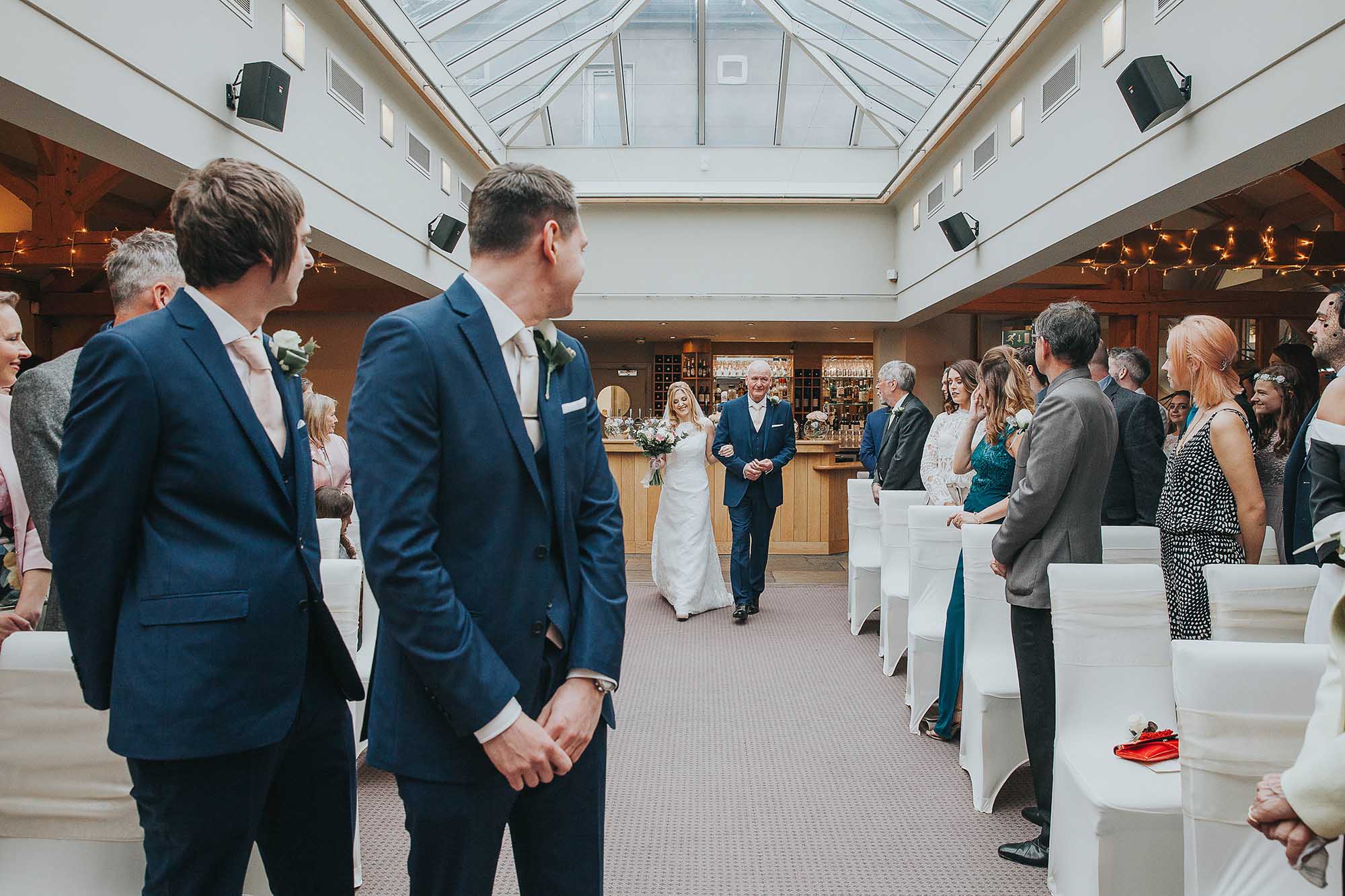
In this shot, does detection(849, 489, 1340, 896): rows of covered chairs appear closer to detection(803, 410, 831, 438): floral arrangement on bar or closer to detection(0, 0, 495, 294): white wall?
detection(0, 0, 495, 294): white wall

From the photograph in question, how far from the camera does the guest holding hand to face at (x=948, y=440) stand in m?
5.19

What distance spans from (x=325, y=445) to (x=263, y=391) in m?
3.37

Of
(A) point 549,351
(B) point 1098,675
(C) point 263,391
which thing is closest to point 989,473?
(B) point 1098,675

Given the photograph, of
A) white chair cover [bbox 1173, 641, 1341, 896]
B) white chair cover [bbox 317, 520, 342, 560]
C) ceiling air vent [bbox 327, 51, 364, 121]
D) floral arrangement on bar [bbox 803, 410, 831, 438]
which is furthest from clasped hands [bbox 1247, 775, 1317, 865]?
floral arrangement on bar [bbox 803, 410, 831, 438]

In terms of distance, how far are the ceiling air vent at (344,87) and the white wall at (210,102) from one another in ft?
0.26

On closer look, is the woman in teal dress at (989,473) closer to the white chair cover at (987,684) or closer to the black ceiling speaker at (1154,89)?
the white chair cover at (987,684)

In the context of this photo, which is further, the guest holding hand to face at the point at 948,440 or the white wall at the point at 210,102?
the guest holding hand to face at the point at 948,440

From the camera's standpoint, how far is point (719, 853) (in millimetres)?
3039

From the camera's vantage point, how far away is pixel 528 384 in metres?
1.48

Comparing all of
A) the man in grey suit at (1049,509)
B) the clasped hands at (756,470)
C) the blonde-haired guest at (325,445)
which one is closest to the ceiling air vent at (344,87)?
the blonde-haired guest at (325,445)

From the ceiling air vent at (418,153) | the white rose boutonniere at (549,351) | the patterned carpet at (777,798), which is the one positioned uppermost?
the ceiling air vent at (418,153)

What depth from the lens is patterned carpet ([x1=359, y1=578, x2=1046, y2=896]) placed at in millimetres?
2877

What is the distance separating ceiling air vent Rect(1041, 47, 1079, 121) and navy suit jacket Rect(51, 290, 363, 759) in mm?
6601

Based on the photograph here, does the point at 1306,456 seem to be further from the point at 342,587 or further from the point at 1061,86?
the point at 1061,86
